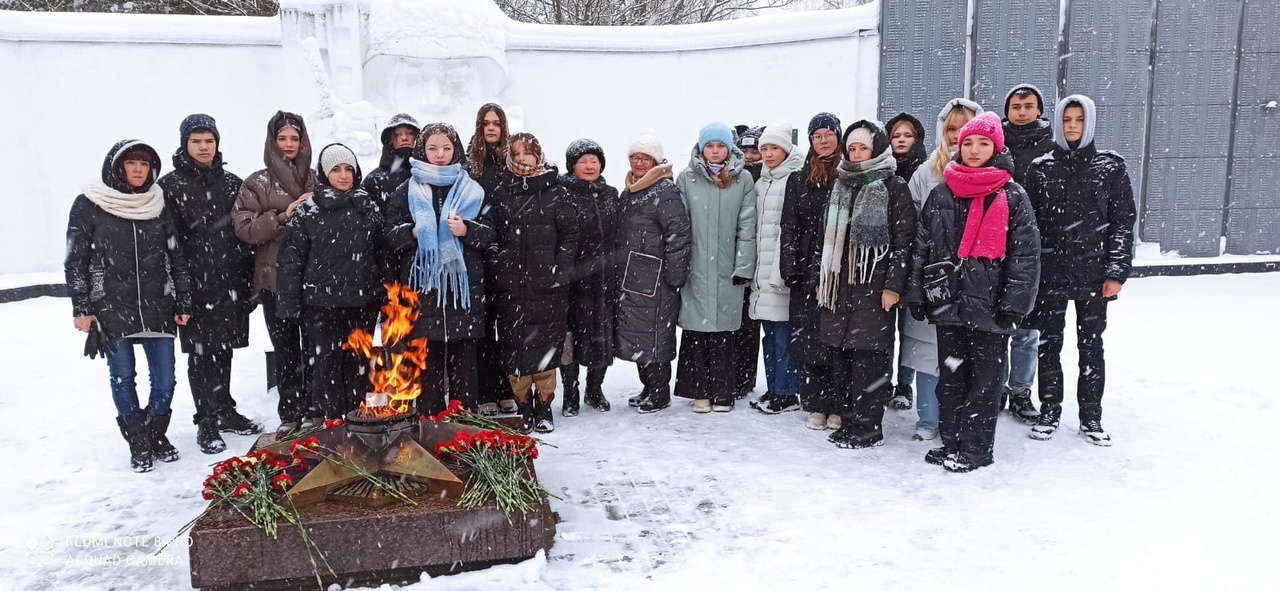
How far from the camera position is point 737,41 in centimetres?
1080

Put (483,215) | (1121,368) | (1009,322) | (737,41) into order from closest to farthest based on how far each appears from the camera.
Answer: (1009,322)
(483,215)
(1121,368)
(737,41)

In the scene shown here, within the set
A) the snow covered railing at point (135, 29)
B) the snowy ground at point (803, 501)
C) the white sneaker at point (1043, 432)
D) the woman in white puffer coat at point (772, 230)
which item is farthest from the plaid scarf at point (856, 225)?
the snow covered railing at point (135, 29)

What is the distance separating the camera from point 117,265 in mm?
4227

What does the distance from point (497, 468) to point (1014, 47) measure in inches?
341

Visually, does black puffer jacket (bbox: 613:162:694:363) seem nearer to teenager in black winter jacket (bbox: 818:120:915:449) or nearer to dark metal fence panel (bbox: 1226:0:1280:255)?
teenager in black winter jacket (bbox: 818:120:915:449)

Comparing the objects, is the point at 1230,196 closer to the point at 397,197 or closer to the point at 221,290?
the point at 397,197

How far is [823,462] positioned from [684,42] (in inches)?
311

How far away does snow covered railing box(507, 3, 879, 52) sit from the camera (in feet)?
32.9

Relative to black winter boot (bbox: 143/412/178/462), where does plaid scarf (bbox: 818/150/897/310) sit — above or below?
above

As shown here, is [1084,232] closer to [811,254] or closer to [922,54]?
[811,254]

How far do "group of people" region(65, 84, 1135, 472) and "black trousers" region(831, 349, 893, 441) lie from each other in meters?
0.01

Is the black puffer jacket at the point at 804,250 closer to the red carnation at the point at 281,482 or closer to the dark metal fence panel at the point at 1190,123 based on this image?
the red carnation at the point at 281,482

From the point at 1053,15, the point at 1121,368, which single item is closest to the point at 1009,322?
the point at 1121,368

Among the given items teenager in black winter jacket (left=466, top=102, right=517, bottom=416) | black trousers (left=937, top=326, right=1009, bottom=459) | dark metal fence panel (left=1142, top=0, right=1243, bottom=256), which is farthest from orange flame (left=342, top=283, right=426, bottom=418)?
dark metal fence panel (left=1142, top=0, right=1243, bottom=256)
